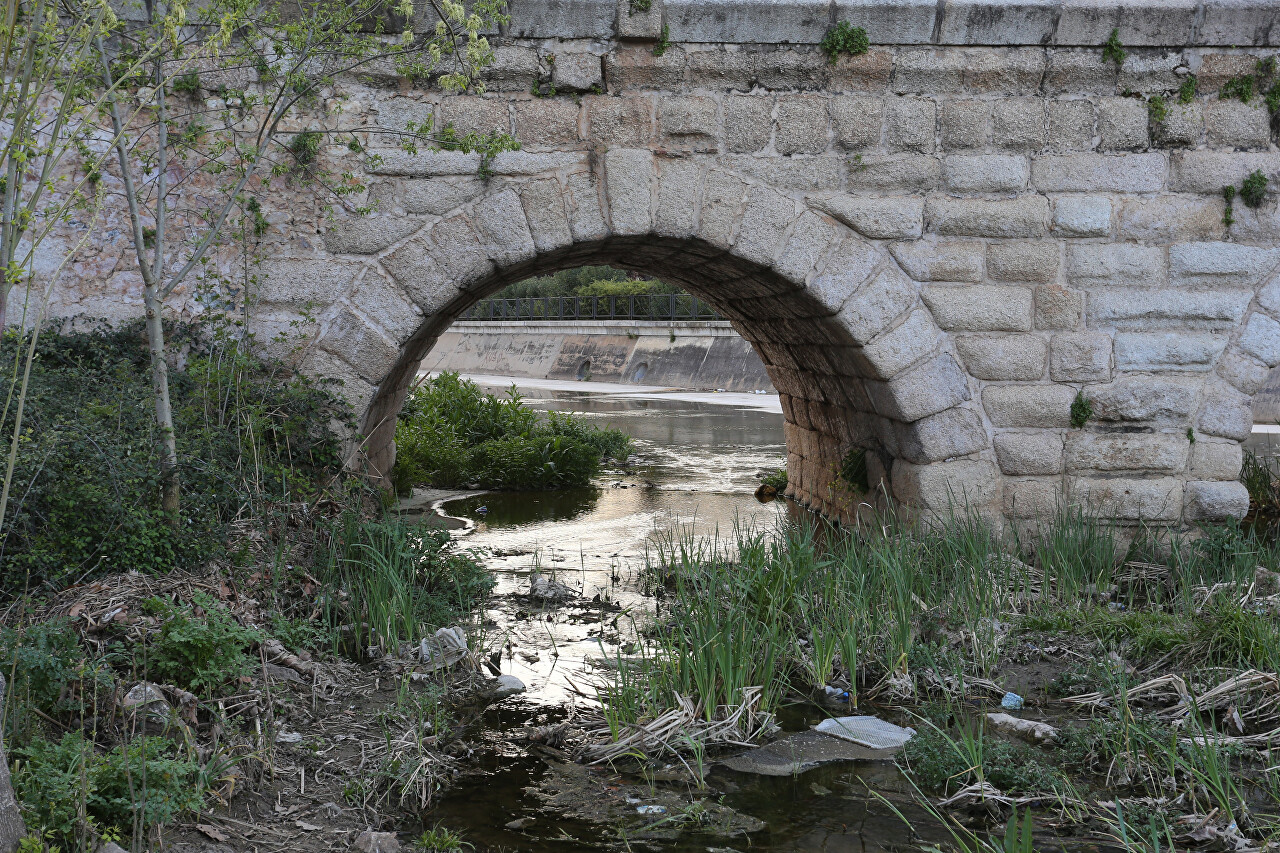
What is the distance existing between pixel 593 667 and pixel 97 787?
7.43 feet

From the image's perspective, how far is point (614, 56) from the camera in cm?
550

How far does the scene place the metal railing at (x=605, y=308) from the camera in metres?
25.8

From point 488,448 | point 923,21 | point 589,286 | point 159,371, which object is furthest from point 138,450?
point 589,286

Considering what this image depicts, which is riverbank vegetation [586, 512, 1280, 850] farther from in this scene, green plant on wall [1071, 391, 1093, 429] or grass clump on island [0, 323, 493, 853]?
grass clump on island [0, 323, 493, 853]

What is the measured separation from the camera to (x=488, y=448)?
396 inches

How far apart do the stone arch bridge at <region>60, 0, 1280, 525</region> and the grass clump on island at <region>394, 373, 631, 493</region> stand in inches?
154

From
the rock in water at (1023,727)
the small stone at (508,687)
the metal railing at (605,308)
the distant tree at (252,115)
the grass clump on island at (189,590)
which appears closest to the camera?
the grass clump on island at (189,590)

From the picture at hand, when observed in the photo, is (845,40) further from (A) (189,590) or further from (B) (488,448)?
(B) (488,448)

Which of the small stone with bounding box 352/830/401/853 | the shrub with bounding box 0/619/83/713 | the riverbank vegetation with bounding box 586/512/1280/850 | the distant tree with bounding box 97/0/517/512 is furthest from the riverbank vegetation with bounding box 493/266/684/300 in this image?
the small stone with bounding box 352/830/401/853

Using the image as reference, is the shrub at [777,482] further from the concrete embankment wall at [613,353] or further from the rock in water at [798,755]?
the concrete embankment wall at [613,353]

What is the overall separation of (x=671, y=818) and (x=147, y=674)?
5.69 ft

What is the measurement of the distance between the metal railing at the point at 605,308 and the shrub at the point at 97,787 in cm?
1916

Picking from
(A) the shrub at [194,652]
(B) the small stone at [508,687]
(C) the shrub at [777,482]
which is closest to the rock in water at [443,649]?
(B) the small stone at [508,687]

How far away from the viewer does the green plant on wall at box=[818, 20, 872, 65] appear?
5.53 meters
